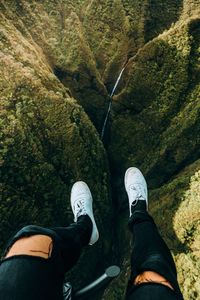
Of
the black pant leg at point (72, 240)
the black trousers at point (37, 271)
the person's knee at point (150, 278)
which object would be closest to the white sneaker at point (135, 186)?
the black pant leg at point (72, 240)

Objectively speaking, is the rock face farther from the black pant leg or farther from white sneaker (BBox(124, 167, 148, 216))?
the black pant leg

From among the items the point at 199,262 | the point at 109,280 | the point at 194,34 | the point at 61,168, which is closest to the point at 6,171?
the point at 61,168

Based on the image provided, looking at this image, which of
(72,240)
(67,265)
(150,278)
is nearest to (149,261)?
(150,278)

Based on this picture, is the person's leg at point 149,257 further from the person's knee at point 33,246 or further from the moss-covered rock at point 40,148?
the moss-covered rock at point 40,148

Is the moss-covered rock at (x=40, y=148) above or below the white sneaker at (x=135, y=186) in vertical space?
above

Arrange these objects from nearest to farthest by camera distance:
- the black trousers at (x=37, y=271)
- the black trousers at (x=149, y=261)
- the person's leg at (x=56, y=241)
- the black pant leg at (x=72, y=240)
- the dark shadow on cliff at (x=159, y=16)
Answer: the black trousers at (x=37, y=271)
the black trousers at (x=149, y=261)
the person's leg at (x=56, y=241)
the black pant leg at (x=72, y=240)
the dark shadow on cliff at (x=159, y=16)

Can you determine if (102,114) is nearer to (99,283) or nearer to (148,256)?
(99,283)

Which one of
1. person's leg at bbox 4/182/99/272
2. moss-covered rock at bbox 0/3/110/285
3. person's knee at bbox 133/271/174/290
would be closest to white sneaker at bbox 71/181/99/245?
person's leg at bbox 4/182/99/272
